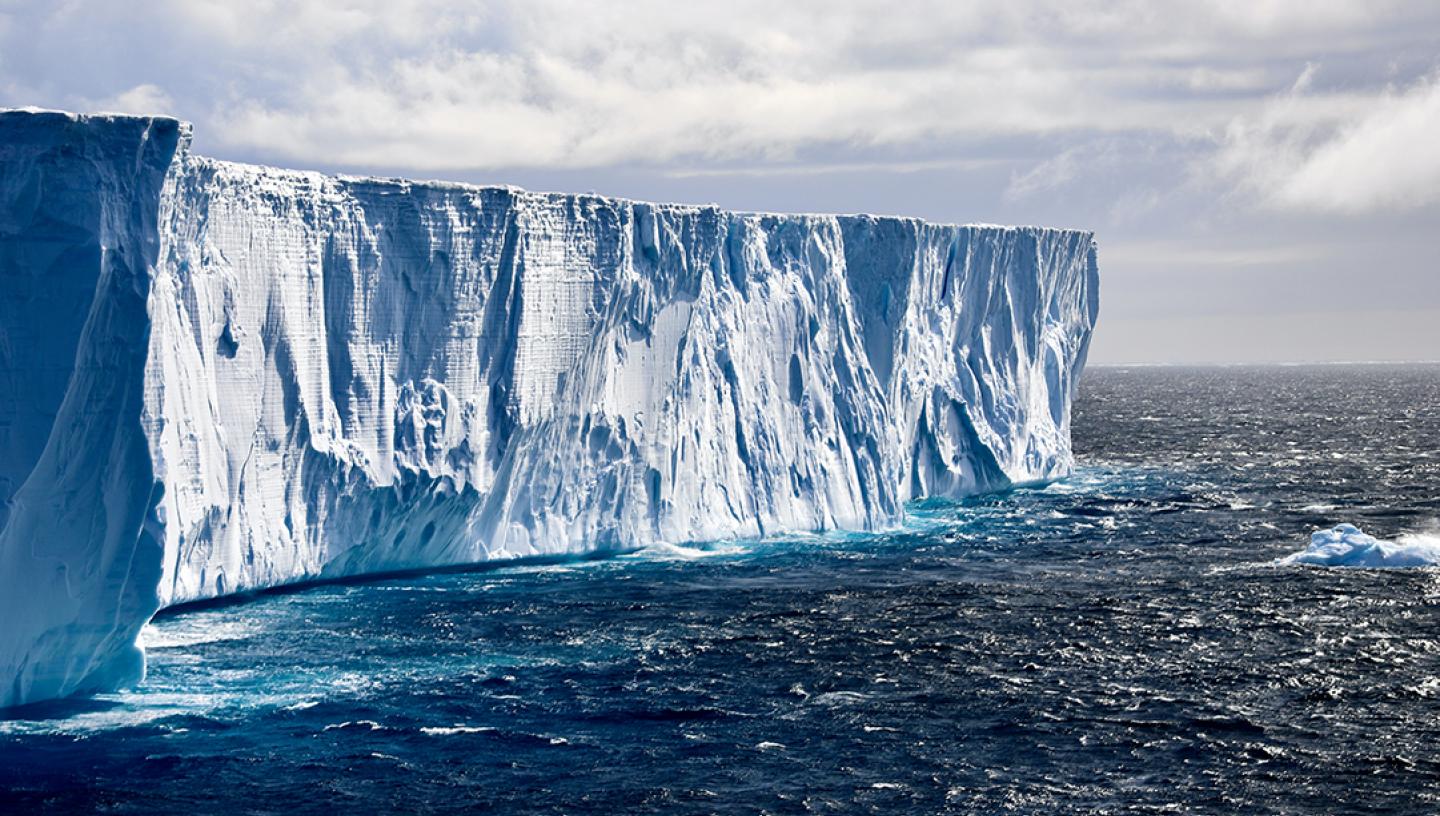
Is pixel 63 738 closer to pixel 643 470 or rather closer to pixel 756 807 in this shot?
pixel 756 807

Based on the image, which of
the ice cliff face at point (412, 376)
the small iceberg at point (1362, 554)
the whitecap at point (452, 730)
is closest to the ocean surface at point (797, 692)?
the whitecap at point (452, 730)

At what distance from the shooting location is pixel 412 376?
2914cm

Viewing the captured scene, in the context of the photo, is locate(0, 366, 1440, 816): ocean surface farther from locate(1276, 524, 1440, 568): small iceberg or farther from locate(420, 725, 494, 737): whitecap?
locate(1276, 524, 1440, 568): small iceberg

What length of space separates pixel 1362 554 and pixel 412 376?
18.7m

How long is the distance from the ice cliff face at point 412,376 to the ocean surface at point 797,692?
109 cm

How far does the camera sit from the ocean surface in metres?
17.9

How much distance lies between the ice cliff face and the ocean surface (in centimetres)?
109

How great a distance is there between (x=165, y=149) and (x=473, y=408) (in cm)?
959

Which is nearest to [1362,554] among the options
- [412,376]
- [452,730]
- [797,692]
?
[797,692]

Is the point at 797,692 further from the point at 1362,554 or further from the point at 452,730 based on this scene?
the point at 1362,554

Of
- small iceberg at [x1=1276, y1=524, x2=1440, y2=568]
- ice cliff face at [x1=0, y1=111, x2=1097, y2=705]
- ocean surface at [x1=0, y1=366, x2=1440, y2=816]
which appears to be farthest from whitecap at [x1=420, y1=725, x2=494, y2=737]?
small iceberg at [x1=1276, y1=524, x2=1440, y2=568]

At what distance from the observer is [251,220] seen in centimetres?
2636

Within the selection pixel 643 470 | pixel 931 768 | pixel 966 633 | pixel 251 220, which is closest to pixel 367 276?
pixel 251 220

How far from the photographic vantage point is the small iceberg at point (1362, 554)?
105 ft
